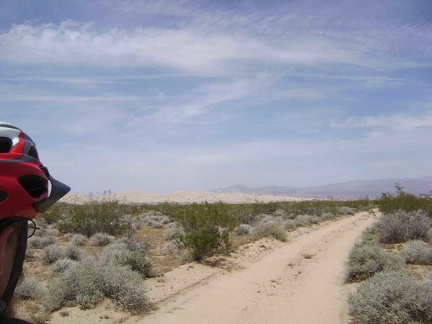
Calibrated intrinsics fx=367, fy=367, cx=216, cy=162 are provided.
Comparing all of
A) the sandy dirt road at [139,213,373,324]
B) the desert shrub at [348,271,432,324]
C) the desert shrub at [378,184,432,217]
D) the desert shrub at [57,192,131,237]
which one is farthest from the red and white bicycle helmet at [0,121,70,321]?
the desert shrub at [378,184,432,217]

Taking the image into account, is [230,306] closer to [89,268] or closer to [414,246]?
[89,268]

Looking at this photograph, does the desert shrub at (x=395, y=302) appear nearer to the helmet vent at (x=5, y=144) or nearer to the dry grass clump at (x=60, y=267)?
the helmet vent at (x=5, y=144)

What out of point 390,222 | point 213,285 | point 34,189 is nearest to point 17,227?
point 34,189

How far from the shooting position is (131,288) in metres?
8.79

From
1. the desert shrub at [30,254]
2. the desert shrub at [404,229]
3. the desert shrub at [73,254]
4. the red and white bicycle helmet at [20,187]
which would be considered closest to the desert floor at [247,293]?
the desert shrub at [404,229]

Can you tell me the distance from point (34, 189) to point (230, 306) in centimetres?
851

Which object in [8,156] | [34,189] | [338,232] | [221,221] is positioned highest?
[8,156]

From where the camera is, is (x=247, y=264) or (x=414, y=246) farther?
(x=247, y=264)

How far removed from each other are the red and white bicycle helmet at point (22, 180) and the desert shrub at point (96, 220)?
20.0m

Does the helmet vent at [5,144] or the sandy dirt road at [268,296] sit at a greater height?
the helmet vent at [5,144]

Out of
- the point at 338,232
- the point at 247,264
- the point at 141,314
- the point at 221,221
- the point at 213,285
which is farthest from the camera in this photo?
the point at 338,232

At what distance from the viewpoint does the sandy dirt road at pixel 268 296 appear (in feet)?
27.0

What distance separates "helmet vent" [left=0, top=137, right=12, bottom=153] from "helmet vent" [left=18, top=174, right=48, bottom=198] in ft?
0.48

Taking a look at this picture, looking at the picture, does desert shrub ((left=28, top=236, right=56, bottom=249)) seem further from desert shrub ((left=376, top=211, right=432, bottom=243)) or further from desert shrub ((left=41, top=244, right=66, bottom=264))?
desert shrub ((left=376, top=211, right=432, bottom=243))
